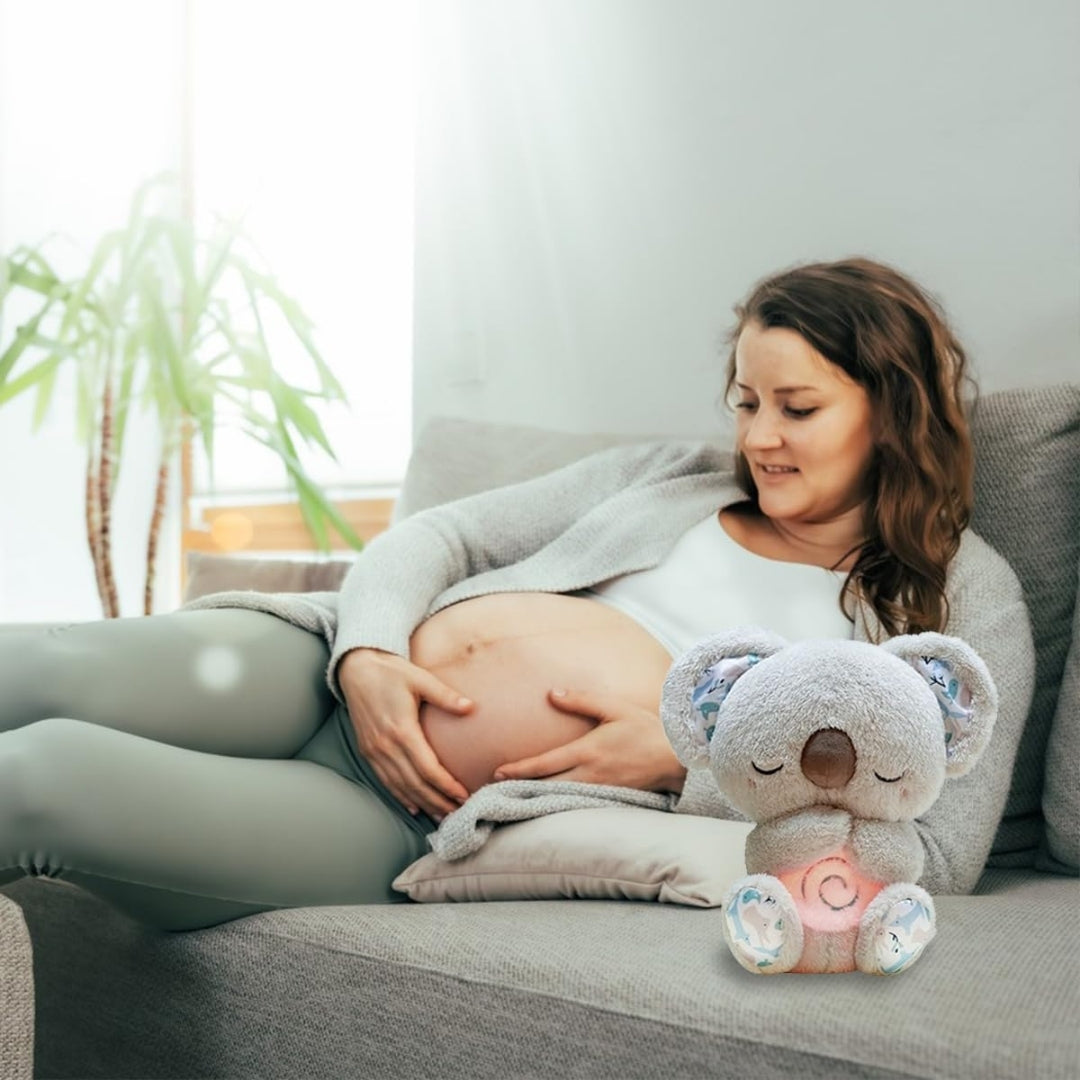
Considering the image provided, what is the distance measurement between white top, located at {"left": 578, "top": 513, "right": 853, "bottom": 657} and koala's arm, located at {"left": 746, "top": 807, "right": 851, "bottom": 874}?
0.54m

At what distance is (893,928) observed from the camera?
0.75 meters

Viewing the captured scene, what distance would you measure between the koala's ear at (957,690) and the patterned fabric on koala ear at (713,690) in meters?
0.08

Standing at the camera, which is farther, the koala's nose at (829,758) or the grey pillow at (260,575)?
the grey pillow at (260,575)

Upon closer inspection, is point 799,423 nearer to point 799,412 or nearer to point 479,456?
point 799,412

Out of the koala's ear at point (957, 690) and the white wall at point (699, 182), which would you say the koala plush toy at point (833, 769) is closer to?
the koala's ear at point (957, 690)

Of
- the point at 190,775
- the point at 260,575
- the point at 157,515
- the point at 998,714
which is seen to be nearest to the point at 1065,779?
the point at 998,714

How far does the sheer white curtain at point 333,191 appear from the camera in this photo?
9.97ft

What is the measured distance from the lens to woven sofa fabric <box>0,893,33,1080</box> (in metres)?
0.82

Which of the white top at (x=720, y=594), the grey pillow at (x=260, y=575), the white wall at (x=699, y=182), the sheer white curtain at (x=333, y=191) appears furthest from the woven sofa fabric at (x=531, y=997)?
the sheer white curtain at (x=333, y=191)

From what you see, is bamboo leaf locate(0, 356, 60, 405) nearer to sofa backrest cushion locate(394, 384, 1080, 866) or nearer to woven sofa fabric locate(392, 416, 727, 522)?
woven sofa fabric locate(392, 416, 727, 522)

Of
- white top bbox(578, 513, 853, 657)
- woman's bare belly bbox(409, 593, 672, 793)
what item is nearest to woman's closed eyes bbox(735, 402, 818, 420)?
white top bbox(578, 513, 853, 657)

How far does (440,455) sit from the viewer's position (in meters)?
1.90

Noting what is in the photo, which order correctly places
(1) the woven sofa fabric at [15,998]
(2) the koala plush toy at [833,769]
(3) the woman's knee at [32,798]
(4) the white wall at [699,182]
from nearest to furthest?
(2) the koala plush toy at [833,769] → (1) the woven sofa fabric at [15,998] → (3) the woman's knee at [32,798] → (4) the white wall at [699,182]

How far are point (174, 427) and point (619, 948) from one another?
2249mm
